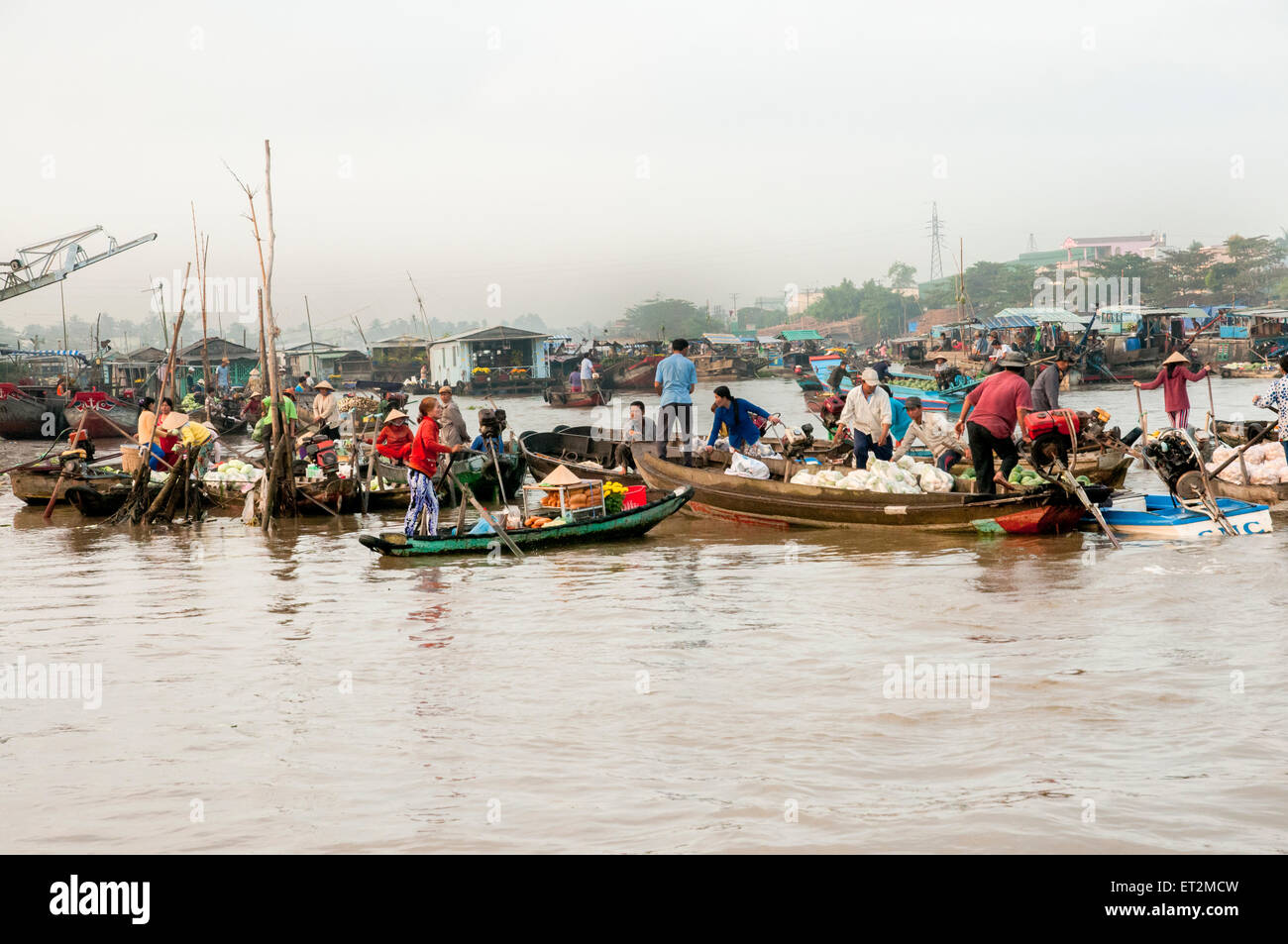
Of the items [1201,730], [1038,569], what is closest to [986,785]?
[1201,730]

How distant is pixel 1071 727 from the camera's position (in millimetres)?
4906

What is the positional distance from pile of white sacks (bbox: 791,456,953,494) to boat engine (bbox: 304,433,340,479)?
5.57 metres

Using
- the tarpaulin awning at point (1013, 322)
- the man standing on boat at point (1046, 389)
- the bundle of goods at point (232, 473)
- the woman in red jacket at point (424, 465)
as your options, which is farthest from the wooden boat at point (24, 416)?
the tarpaulin awning at point (1013, 322)

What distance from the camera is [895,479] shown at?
10305mm

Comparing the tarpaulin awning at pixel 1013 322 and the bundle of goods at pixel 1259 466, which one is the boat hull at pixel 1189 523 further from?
the tarpaulin awning at pixel 1013 322

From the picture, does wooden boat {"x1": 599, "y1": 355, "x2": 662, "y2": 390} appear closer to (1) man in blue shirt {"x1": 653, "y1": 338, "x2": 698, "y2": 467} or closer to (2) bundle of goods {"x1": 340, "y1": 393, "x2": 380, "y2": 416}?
(2) bundle of goods {"x1": 340, "y1": 393, "x2": 380, "y2": 416}

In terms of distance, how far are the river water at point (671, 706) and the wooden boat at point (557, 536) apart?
0.21 metres

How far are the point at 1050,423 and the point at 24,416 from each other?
2506 centimetres

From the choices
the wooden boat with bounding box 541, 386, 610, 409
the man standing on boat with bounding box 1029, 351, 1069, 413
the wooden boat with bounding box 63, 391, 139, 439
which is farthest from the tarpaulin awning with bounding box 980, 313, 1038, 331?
the man standing on boat with bounding box 1029, 351, 1069, 413

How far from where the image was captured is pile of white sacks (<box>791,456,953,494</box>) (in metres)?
10.2

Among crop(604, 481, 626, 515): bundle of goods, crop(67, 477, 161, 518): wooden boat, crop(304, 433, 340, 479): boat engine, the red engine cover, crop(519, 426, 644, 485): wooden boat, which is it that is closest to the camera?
the red engine cover
